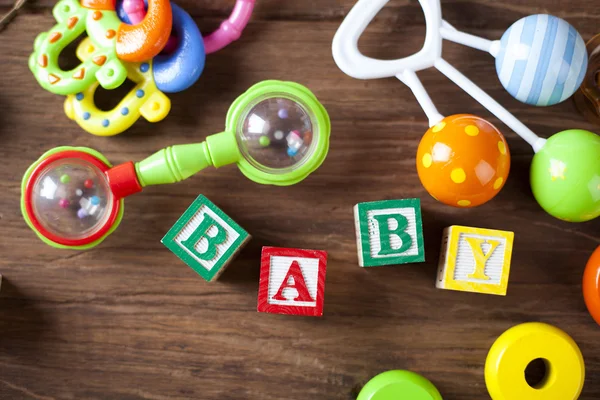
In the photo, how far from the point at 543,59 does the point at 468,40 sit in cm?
10

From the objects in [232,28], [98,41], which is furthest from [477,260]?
[98,41]

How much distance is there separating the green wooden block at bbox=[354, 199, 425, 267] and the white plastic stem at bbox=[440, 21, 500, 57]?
0.23m

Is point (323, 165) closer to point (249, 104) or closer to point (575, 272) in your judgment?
point (249, 104)

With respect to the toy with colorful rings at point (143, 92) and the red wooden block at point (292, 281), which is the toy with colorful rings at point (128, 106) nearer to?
the toy with colorful rings at point (143, 92)

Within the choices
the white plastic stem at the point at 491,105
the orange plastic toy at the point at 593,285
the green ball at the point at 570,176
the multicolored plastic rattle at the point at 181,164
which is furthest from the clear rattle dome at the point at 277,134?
the orange plastic toy at the point at 593,285

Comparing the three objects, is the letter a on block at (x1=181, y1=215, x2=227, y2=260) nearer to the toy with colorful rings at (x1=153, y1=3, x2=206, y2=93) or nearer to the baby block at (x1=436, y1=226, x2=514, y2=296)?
the toy with colorful rings at (x1=153, y1=3, x2=206, y2=93)

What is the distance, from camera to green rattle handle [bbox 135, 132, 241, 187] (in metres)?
0.77

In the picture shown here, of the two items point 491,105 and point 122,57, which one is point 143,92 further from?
point 491,105

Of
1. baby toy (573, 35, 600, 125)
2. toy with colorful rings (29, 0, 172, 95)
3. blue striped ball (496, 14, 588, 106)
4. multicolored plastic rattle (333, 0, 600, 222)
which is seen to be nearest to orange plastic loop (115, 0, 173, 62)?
toy with colorful rings (29, 0, 172, 95)

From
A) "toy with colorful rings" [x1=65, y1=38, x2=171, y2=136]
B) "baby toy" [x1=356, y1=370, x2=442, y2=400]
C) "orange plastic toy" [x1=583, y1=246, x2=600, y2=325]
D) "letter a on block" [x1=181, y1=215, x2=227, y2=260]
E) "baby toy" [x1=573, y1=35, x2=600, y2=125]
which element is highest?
"baby toy" [x1=573, y1=35, x2=600, y2=125]

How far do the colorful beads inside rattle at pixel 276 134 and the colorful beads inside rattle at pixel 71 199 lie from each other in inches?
8.2

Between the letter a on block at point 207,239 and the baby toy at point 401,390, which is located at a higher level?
the letter a on block at point 207,239

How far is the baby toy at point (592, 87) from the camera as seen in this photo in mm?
830

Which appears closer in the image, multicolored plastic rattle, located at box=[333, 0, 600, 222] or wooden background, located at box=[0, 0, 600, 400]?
multicolored plastic rattle, located at box=[333, 0, 600, 222]
